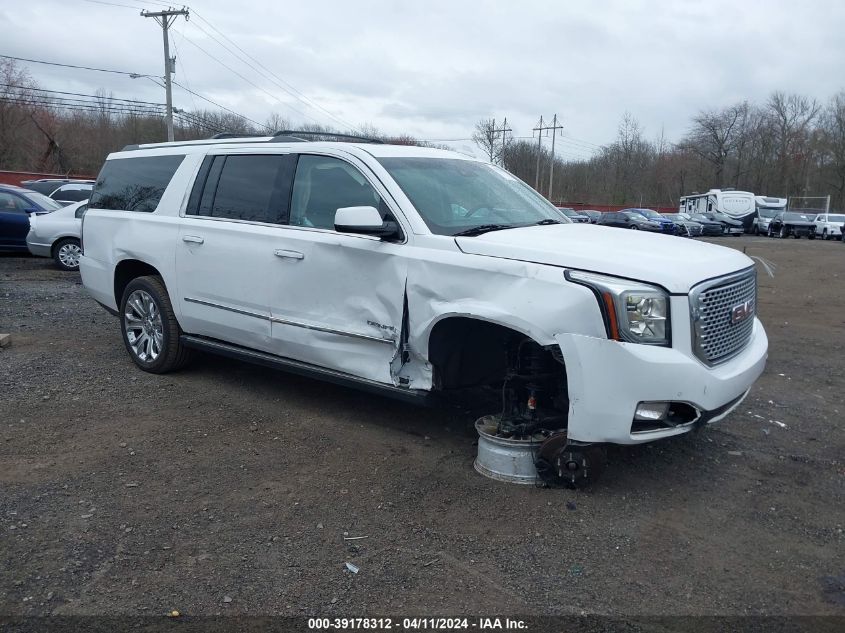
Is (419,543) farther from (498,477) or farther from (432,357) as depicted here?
(432,357)

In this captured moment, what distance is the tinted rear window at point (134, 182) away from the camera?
6.20 m

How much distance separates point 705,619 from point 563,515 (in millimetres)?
1007

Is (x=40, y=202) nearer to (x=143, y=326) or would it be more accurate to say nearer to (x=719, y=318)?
(x=143, y=326)

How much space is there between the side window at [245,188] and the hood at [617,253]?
1684 mm

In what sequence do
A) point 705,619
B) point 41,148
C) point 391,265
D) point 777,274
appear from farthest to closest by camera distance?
point 41,148 < point 777,274 < point 391,265 < point 705,619

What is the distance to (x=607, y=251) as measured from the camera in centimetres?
399

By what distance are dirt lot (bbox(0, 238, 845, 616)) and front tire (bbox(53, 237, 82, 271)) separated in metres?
8.36

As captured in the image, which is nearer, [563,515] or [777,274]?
[563,515]

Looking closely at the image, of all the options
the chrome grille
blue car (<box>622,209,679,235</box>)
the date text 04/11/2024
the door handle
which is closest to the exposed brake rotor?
the chrome grille

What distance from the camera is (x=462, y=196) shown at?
4.96 meters

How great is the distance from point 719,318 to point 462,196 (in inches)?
74.1

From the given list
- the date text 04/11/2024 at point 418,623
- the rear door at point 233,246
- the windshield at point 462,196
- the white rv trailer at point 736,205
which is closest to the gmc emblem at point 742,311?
the windshield at point 462,196

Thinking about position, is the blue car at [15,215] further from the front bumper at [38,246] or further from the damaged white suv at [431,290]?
the damaged white suv at [431,290]

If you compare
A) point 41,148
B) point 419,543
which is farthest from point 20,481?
point 41,148
